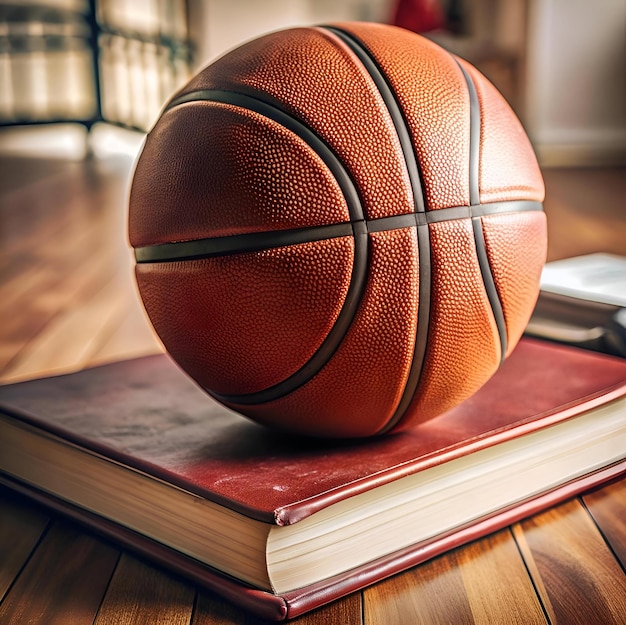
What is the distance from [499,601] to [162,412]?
17.9 inches

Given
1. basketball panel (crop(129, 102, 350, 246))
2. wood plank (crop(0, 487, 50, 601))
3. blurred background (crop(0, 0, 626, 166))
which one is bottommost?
blurred background (crop(0, 0, 626, 166))

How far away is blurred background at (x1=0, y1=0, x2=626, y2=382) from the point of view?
207 centimetres

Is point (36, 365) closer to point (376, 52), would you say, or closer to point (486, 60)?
point (376, 52)

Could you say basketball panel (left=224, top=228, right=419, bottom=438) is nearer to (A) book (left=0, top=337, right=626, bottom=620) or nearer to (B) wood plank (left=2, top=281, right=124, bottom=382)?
A: (A) book (left=0, top=337, right=626, bottom=620)

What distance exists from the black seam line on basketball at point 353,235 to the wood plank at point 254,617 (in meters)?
0.21

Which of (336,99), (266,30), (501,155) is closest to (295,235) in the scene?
(336,99)

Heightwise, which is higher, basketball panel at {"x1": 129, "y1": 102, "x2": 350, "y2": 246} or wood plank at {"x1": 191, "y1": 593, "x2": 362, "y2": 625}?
basketball panel at {"x1": 129, "y1": 102, "x2": 350, "y2": 246}

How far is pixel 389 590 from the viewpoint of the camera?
827 millimetres

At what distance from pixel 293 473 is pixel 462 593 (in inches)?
7.5

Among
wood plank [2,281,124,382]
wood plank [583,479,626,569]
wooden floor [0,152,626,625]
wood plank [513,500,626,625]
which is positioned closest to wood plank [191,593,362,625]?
wooden floor [0,152,626,625]

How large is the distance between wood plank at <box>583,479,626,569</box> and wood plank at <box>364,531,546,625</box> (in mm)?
103

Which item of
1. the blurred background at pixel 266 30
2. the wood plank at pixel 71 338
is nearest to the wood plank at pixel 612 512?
the wood plank at pixel 71 338

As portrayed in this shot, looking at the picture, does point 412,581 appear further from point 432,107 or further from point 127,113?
point 127,113

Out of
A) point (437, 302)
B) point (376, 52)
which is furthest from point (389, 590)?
point (376, 52)
